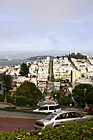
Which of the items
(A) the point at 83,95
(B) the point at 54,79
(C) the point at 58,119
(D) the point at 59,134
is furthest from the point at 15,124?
(B) the point at 54,79

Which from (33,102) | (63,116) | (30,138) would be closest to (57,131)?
(30,138)

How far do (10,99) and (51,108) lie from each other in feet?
40.6

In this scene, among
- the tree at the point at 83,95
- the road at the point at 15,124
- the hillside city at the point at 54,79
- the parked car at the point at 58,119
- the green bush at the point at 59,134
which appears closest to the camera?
the green bush at the point at 59,134

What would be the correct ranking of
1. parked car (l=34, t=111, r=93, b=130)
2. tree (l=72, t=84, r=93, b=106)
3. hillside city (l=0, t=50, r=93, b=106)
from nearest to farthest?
parked car (l=34, t=111, r=93, b=130), tree (l=72, t=84, r=93, b=106), hillside city (l=0, t=50, r=93, b=106)

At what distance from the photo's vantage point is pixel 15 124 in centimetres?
798

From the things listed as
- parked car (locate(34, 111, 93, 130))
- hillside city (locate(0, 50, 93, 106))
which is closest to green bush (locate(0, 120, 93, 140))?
parked car (locate(34, 111, 93, 130))

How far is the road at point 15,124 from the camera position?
24.5 feet

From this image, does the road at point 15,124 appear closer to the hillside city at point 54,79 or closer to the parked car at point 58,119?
the parked car at point 58,119

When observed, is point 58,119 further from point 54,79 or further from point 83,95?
point 54,79

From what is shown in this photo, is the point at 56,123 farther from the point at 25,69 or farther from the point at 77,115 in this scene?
the point at 25,69

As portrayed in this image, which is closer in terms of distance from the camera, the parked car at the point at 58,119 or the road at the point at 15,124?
the parked car at the point at 58,119

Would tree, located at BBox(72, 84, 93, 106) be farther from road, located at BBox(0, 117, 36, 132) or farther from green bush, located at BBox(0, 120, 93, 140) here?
green bush, located at BBox(0, 120, 93, 140)

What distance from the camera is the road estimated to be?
7.45m

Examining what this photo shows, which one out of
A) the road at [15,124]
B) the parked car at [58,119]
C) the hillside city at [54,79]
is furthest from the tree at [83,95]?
the parked car at [58,119]
